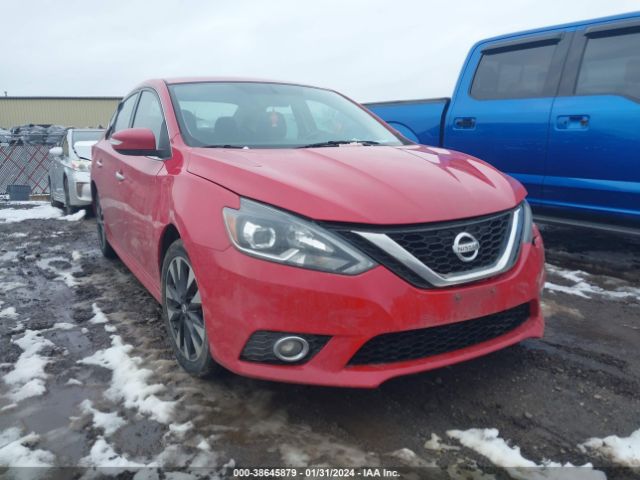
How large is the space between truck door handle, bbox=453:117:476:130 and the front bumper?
10.0ft

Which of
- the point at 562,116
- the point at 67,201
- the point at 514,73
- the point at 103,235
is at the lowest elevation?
the point at 67,201

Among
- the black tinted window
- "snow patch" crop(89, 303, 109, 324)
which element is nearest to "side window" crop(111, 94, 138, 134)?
"snow patch" crop(89, 303, 109, 324)

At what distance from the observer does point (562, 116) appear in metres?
4.35

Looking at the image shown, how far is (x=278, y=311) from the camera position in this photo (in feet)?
6.88

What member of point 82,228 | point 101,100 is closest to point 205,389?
point 82,228

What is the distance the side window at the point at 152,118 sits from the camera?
3169 millimetres

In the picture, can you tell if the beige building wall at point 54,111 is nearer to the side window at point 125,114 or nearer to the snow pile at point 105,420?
the side window at point 125,114

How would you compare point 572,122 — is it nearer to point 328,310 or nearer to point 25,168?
point 328,310

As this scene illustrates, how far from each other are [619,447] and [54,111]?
4290cm

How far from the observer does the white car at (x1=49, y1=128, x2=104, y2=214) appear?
790cm

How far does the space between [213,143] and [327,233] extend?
115 centimetres

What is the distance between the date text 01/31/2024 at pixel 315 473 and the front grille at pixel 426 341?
40 cm

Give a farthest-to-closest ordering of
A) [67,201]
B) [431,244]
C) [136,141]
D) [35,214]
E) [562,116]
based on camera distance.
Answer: [35,214] → [67,201] → [562,116] → [136,141] → [431,244]

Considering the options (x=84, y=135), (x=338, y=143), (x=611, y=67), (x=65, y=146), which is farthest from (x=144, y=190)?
(x=84, y=135)
